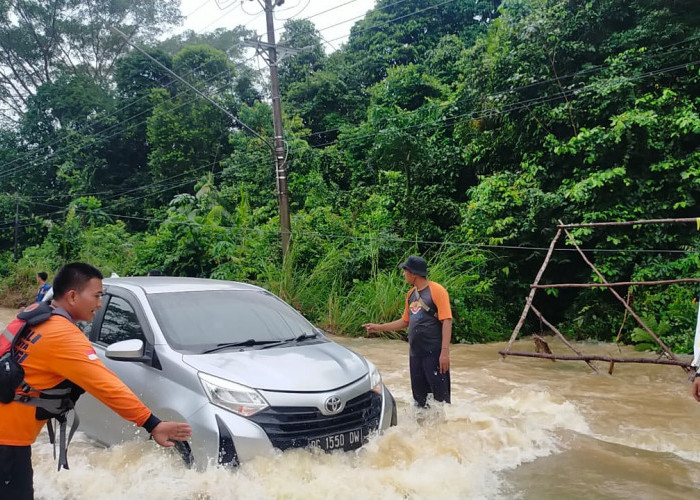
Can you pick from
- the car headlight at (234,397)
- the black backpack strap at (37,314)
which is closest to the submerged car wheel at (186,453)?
the car headlight at (234,397)

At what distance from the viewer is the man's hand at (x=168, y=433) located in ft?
9.07

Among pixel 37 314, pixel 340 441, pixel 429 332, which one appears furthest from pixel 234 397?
pixel 429 332

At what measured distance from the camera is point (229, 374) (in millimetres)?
3928

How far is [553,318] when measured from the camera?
46.6 feet

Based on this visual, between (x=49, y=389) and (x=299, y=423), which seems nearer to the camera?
(x=49, y=389)

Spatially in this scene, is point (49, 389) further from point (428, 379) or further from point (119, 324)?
point (428, 379)

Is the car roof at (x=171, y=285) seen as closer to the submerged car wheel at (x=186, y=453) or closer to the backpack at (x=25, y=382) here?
the submerged car wheel at (x=186, y=453)

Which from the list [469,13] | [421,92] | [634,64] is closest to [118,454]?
[634,64]

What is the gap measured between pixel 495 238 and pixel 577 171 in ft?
8.29

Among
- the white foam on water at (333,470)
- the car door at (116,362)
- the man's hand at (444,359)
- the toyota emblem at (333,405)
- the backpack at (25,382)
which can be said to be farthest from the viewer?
the man's hand at (444,359)

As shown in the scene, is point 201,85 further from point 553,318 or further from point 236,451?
point 236,451

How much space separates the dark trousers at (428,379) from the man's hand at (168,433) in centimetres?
310

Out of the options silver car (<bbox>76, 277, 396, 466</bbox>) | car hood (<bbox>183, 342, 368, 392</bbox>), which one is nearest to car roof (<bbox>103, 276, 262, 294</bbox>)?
silver car (<bbox>76, 277, 396, 466</bbox>)

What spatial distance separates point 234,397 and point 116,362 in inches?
59.0
